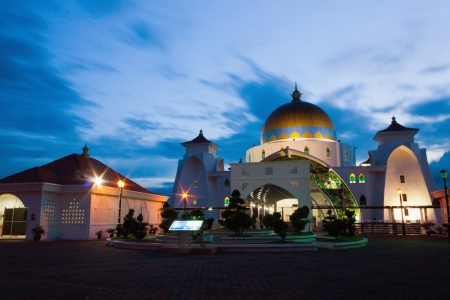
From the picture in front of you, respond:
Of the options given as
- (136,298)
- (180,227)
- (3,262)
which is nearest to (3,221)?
(3,262)

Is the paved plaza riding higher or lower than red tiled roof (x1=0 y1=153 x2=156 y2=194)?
lower

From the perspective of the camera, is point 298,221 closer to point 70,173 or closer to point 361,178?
point 70,173

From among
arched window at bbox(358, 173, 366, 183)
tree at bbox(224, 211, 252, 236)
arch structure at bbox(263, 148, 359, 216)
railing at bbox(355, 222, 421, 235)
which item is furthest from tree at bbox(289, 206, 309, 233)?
arched window at bbox(358, 173, 366, 183)

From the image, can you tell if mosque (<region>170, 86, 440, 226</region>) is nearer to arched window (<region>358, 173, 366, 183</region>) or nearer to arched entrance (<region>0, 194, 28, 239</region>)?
arched window (<region>358, 173, 366, 183</region>)

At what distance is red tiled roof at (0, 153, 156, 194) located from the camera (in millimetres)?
22981

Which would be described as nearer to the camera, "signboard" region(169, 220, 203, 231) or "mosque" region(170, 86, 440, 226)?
"signboard" region(169, 220, 203, 231)

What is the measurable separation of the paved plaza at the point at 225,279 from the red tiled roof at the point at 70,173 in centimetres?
1285

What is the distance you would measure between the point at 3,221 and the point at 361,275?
24000 mm

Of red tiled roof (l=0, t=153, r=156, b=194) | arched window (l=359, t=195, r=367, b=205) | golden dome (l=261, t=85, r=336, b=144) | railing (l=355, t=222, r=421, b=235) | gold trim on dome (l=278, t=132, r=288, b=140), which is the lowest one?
railing (l=355, t=222, r=421, b=235)

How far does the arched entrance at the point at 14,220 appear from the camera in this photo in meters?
23.8

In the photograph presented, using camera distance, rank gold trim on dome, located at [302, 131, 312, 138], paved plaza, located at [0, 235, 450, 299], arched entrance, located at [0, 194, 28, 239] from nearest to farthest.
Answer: paved plaza, located at [0, 235, 450, 299] < arched entrance, located at [0, 194, 28, 239] < gold trim on dome, located at [302, 131, 312, 138]

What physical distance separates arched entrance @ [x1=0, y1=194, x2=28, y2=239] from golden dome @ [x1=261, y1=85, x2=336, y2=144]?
27478 millimetres

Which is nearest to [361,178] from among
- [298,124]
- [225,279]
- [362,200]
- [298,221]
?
[362,200]

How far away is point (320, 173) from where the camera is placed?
1508 inches
